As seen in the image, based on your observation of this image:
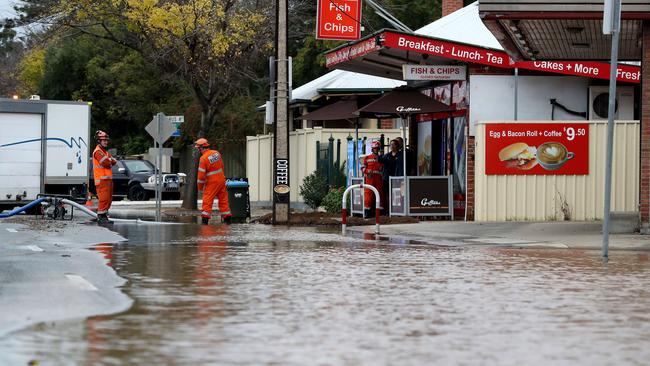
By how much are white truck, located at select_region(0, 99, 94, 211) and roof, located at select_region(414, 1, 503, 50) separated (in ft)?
28.6

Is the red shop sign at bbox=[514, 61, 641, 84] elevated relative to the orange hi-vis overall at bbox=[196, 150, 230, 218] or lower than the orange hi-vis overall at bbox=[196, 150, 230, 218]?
elevated

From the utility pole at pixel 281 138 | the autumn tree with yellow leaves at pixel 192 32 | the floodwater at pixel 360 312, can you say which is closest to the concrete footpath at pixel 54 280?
the floodwater at pixel 360 312

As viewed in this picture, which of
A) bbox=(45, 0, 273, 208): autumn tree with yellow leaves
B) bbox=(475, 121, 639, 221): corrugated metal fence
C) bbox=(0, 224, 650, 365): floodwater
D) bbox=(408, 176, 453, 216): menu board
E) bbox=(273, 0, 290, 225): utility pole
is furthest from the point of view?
bbox=(45, 0, 273, 208): autumn tree with yellow leaves

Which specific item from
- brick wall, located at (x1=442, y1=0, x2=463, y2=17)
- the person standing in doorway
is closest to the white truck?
the person standing in doorway

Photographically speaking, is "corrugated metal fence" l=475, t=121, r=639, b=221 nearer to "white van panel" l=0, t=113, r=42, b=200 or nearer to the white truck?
the white truck

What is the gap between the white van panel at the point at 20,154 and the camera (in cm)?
3020

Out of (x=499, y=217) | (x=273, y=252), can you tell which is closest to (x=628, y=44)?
(x=499, y=217)

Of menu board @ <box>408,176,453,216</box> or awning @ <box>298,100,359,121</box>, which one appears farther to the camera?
awning @ <box>298,100,359,121</box>

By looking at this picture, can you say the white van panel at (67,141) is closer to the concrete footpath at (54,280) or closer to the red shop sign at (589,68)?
the concrete footpath at (54,280)

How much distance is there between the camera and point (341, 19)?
30.0m

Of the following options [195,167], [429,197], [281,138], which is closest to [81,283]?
[429,197]

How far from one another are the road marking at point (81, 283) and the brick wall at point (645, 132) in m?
10.5

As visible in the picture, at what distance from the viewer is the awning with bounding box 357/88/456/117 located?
85.8ft

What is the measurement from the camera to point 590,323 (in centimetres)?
972
